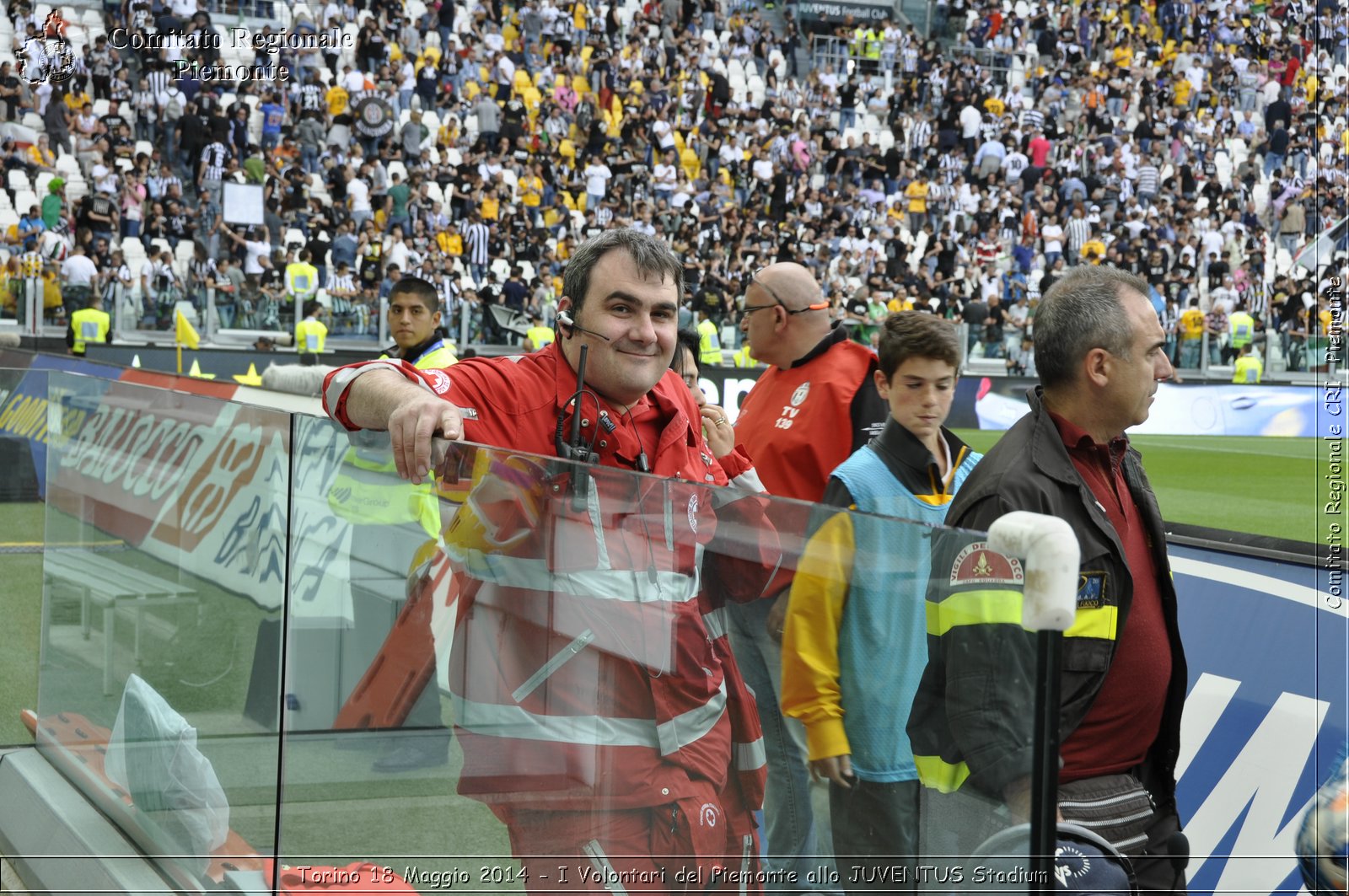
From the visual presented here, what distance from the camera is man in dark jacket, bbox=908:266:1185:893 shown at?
2.20 meters

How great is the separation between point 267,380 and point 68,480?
12.9 feet

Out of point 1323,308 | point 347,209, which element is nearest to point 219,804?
point 347,209

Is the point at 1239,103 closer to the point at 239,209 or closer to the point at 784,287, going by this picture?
the point at 239,209

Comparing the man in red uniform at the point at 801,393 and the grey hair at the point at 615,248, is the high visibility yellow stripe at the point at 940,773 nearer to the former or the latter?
the grey hair at the point at 615,248

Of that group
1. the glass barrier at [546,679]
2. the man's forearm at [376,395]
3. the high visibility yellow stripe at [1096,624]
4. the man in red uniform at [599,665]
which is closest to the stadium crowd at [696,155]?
the glass barrier at [546,679]

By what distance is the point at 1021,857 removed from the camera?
1343 mm

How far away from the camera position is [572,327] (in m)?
2.50

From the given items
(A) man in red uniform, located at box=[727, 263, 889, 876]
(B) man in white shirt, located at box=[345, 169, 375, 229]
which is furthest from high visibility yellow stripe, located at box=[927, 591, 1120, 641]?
(B) man in white shirt, located at box=[345, 169, 375, 229]

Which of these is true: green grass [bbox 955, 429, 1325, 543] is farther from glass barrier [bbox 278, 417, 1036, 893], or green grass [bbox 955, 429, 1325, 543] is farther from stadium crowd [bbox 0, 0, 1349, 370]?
glass barrier [bbox 278, 417, 1036, 893]

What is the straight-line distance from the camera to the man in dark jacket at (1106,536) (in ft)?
7.21

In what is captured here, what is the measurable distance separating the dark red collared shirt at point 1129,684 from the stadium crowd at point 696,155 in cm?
1372

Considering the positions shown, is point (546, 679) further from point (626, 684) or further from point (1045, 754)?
point (1045, 754)

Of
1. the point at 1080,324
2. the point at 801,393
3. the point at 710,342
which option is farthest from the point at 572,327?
the point at 710,342

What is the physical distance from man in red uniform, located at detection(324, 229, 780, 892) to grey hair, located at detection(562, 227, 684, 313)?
15.0 inches
